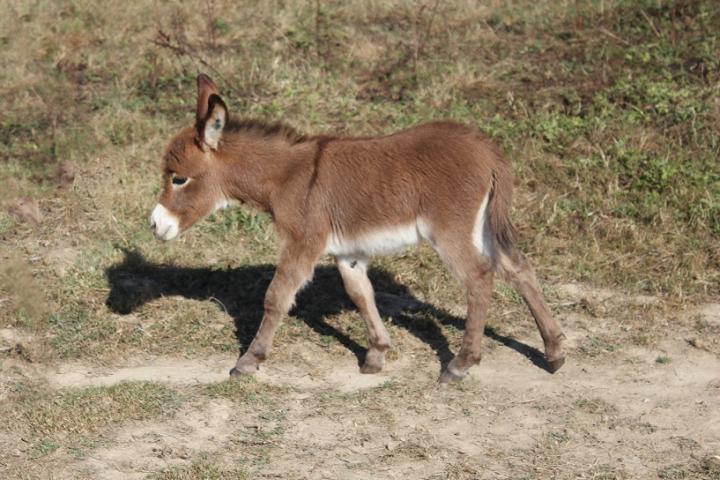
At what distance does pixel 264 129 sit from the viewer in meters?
6.89

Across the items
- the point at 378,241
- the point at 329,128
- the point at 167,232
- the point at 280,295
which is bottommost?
the point at 329,128

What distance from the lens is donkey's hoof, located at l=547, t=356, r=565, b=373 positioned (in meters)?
6.75

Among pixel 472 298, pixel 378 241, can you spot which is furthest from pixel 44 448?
pixel 472 298

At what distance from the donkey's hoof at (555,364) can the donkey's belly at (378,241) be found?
121cm

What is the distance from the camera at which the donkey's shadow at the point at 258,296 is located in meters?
7.39

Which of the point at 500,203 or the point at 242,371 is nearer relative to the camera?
the point at 500,203

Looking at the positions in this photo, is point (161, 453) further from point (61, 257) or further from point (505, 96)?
point (505, 96)

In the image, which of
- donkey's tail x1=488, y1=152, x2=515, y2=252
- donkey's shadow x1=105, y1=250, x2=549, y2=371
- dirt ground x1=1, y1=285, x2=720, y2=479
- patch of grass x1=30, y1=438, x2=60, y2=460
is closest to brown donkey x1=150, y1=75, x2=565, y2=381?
donkey's tail x1=488, y1=152, x2=515, y2=252

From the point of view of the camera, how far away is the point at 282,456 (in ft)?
19.0

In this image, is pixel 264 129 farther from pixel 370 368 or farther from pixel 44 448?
pixel 44 448

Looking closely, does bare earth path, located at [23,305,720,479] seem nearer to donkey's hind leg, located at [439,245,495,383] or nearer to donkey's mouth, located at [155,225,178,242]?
donkey's hind leg, located at [439,245,495,383]

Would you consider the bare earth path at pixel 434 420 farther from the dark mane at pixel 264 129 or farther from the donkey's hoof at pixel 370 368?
the dark mane at pixel 264 129

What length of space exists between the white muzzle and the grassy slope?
82 cm

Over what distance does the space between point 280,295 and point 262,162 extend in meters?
0.89
